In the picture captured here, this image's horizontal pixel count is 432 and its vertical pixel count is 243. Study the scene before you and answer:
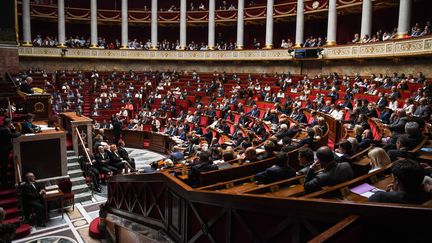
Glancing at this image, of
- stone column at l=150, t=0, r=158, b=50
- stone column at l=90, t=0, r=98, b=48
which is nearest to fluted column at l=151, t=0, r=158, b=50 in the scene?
stone column at l=150, t=0, r=158, b=50

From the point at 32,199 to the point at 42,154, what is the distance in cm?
170

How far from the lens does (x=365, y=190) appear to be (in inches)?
133

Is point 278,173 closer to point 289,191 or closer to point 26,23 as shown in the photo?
point 289,191

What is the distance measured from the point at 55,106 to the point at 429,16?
816 inches

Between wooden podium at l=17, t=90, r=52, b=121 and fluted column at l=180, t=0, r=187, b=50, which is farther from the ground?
fluted column at l=180, t=0, r=187, b=50

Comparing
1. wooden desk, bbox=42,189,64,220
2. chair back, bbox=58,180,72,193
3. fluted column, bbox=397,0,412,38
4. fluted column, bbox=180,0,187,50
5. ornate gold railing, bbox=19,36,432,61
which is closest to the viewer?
wooden desk, bbox=42,189,64,220

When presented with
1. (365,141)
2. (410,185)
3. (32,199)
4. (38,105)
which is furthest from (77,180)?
(410,185)

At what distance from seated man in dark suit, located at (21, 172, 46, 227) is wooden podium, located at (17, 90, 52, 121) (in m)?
4.11

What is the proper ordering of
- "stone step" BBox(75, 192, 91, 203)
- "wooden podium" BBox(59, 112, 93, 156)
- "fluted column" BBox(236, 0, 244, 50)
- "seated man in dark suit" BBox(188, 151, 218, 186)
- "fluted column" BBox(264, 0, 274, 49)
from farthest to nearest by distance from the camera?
"fluted column" BBox(236, 0, 244, 50), "fluted column" BBox(264, 0, 274, 49), "wooden podium" BBox(59, 112, 93, 156), "stone step" BBox(75, 192, 91, 203), "seated man in dark suit" BBox(188, 151, 218, 186)

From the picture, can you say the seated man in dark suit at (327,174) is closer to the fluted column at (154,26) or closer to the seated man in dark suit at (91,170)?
the seated man in dark suit at (91,170)

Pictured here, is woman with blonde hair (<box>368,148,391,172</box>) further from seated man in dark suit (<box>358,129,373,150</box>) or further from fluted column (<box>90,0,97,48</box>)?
fluted column (<box>90,0,97,48</box>)

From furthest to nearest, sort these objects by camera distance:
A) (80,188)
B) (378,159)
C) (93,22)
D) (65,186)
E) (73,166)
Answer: (93,22) → (73,166) → (80,188) → (65,186) → (378,159)

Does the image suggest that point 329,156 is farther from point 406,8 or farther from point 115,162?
point 406,8

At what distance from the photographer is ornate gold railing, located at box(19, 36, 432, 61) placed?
619 inches
